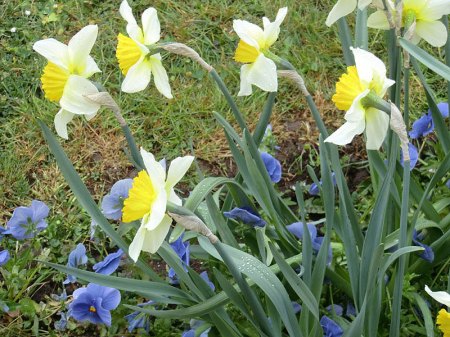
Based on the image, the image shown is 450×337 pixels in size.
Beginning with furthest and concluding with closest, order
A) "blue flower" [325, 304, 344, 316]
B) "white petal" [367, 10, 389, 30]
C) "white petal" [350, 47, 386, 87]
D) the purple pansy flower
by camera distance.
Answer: "blue flower" [325, 304, 344, 316] → the purple pansy flower → "white petal" [367, 10, 389, 30] → "white petal" [350, 47, 386, 87]

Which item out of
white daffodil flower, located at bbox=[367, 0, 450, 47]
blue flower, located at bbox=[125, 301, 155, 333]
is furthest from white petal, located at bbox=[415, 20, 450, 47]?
blue flower, located at bbox=[125, 301, 155, 333]

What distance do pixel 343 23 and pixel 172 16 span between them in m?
1.42

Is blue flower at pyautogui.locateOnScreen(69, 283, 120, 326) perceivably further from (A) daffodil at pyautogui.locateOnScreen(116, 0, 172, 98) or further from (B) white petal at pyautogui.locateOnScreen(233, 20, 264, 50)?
(B) white petal at pyautogui.locateOnScreen(233, 20, 264, 50)

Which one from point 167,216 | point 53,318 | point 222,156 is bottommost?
point 53,318

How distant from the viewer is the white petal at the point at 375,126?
3.72ft

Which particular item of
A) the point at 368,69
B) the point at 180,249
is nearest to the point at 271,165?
the point at 180,249

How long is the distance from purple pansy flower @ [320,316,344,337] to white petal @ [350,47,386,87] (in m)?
0.65

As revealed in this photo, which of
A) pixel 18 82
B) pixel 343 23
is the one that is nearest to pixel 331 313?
pixel 343 23

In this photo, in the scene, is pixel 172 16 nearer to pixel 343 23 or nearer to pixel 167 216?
pixel 343 23

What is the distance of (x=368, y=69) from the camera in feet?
3.65

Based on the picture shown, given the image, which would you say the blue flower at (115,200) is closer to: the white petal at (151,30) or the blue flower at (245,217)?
the blue flower at (245,217)

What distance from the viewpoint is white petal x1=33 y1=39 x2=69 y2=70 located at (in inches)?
49.7

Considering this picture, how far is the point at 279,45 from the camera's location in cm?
274

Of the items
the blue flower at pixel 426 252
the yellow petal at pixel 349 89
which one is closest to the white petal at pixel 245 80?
the yellow petal at pixel 349 89
